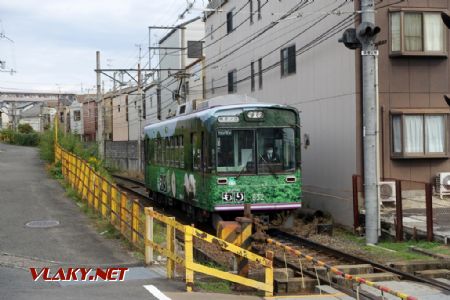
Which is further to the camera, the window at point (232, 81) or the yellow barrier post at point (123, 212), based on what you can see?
the window at point (232, 81)

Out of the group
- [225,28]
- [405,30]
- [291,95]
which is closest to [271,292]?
[405,30]

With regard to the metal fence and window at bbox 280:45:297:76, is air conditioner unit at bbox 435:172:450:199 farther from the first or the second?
window at bbox 280:45:297:76

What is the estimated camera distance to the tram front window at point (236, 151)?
46.8 feet

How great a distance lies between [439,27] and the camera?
17.6 metres

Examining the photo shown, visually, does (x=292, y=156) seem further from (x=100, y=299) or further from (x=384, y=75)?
(x=100, y=299)

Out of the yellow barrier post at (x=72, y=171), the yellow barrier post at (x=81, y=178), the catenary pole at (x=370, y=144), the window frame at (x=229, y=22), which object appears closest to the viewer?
the catenary pole at (x=370, y=144)

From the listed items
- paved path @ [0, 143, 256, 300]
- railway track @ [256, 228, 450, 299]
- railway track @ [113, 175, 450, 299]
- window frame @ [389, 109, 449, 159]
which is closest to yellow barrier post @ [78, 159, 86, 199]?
paved path @ [0, 143, 256, 300]

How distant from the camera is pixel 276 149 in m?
14.6

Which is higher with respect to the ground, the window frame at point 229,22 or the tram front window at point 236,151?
the window frame at point 229,22

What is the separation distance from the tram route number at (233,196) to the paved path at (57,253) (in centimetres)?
311

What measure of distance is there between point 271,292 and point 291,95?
47.8 ft

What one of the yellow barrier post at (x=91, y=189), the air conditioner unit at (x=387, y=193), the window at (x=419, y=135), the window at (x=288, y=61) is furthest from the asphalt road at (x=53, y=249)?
the window at (x=288, y=61)

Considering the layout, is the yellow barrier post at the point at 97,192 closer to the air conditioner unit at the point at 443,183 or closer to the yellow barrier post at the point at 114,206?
the yellow barrier post at the point at 114,206

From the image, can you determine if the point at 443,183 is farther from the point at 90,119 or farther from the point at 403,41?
the point at 90,119
